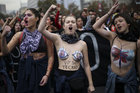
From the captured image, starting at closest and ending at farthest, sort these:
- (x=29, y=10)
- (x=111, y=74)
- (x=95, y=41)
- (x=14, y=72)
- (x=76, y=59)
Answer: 1. (x=76, y=59)
2. (x=111, y=74)
3. (x=29, y=10)
4. (x=95, y=41)
5. (x=14, y=72)

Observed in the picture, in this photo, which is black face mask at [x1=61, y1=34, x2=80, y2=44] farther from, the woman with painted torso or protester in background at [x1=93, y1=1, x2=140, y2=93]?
protester in background at [x1=93, y1=1, x2=140, y2=93]

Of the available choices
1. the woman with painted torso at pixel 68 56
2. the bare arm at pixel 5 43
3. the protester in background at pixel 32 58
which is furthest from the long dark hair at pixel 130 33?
the bare arm at pixel 5 43

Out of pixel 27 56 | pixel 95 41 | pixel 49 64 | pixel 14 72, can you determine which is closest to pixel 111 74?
pixel 49 64

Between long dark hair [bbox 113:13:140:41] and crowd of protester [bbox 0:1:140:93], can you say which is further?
long dark hair [bbox 113:13:140:41]

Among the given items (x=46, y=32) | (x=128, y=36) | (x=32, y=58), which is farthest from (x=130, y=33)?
(x=32, y=58)

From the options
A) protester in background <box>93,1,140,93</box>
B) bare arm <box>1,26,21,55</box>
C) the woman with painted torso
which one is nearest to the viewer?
bare arm <box>1,26,21,55</box>

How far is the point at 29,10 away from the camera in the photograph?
3.37 meters

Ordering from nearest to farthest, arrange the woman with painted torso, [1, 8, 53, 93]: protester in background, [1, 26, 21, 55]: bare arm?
[1, 26, 21, 55]: bare arm, the woman with painted torso, [1, 8, 53, 93]: protester in background

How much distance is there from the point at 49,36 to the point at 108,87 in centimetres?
136

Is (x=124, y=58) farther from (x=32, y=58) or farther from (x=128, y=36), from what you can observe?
(x=32, y=58)

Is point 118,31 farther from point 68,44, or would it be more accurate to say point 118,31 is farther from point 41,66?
point 41,66

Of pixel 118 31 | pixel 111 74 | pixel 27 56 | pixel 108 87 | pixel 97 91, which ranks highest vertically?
pixel 118 31

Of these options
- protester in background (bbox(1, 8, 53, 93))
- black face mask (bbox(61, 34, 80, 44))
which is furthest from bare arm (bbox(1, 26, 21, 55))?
black face mask (bbox(61, 34, 80, 44))

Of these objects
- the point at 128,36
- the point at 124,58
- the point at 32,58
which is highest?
the point at 128,36
